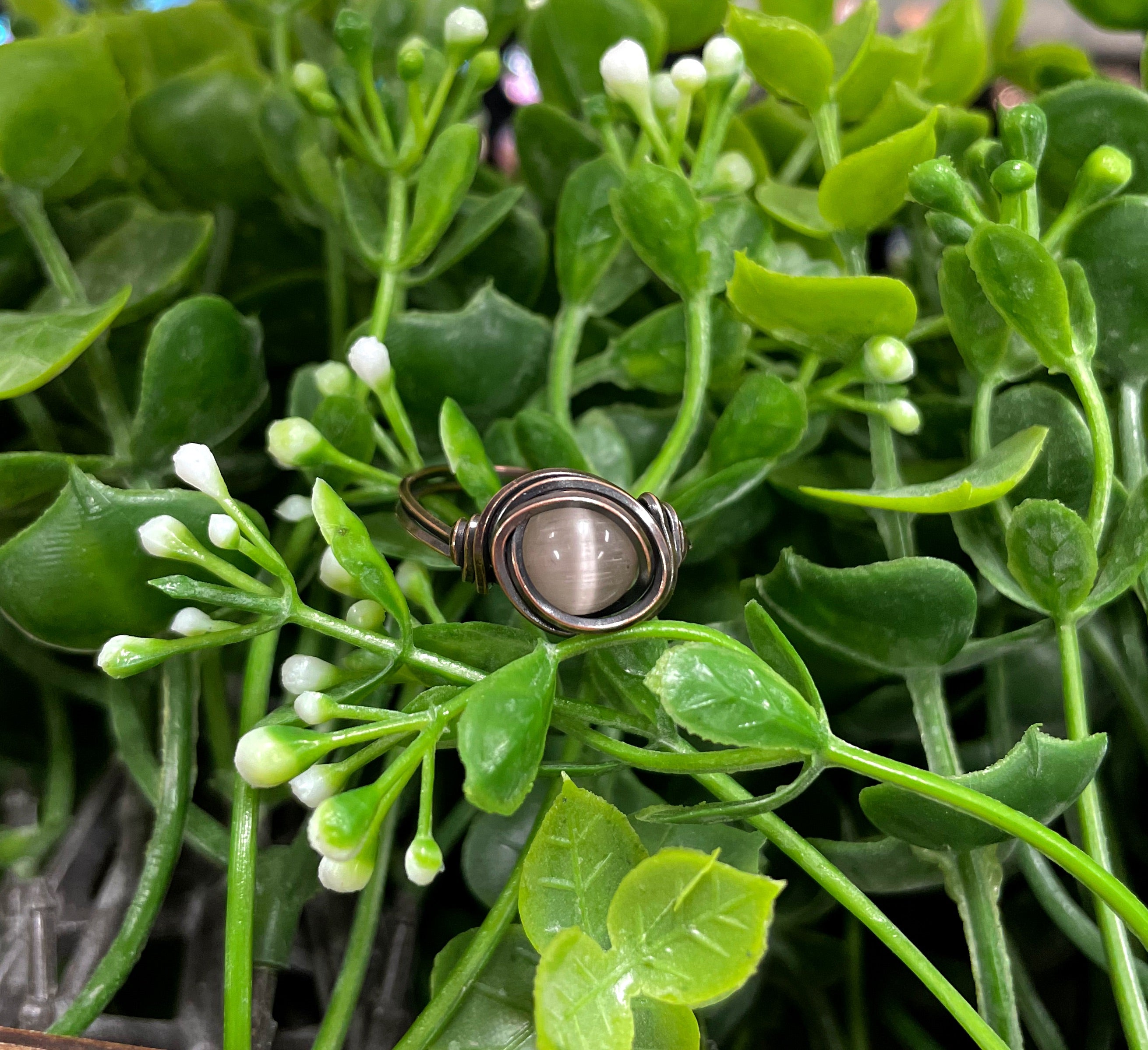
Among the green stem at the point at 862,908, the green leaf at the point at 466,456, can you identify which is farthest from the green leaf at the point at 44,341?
the green stem at the point at 862,908

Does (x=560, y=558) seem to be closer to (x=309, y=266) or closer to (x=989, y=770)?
(x=989, y=770)

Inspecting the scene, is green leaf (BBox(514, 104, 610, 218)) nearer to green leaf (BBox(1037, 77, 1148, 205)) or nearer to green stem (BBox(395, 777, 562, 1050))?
green leaf (BBox(1037, 77, 1148, 205))

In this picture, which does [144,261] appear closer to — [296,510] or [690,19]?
[296,510]

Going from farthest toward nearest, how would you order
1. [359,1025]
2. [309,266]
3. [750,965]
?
1. [309,266]
2. [359,1025]
3. [750,965]

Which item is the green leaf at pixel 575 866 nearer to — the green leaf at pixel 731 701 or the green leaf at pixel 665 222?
the green leaf at pixel 731 701

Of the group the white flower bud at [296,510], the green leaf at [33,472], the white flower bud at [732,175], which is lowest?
the white flower bud at [296,510]

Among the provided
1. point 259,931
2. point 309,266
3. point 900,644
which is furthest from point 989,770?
point 309,266
